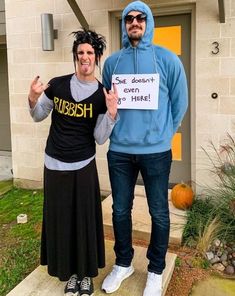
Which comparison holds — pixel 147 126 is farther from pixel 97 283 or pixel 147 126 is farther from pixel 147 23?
pixel 97 283

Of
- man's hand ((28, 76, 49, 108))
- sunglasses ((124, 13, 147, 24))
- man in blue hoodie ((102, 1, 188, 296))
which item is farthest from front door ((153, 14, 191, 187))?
man's hand ((28, 76, 49, 108))

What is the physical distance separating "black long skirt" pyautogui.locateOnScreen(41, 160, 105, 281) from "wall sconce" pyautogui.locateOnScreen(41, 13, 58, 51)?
2.53m

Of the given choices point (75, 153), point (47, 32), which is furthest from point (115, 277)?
point (47, 32)

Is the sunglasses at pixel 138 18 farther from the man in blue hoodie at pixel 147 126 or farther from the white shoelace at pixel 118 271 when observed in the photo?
the white shoelace at pixel 118 271

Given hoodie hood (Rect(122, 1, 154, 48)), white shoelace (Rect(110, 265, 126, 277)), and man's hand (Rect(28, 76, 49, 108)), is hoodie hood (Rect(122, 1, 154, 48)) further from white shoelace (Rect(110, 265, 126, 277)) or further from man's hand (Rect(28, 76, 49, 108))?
white shoelace (Rect(110, 265, 126, 277))

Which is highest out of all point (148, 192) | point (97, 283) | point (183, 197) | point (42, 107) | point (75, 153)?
point (42, 107)

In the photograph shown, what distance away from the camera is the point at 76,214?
2.21m

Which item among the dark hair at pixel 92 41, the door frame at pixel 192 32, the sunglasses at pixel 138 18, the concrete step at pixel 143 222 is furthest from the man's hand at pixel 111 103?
the door frame at pixel 192 32

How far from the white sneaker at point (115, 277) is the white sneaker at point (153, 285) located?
198 millimetres

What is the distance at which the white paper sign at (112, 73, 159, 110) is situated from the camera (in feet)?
7.19

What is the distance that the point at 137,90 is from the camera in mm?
2244

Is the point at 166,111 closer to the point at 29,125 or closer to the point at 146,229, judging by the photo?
the point at 146,229

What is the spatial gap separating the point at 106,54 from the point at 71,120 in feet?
7.45

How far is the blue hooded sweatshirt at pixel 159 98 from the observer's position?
219cm
